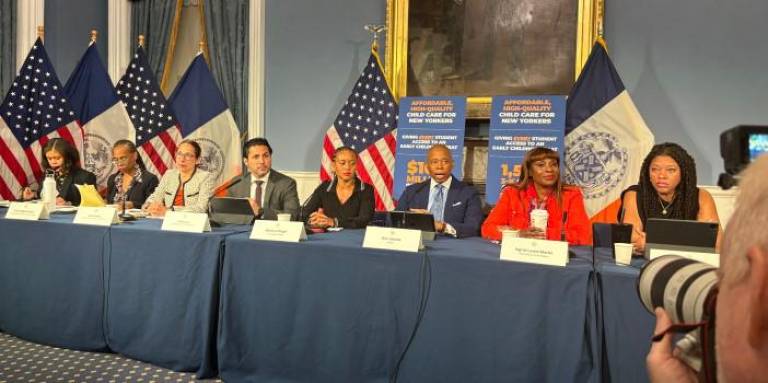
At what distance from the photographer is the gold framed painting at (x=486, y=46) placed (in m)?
4.00

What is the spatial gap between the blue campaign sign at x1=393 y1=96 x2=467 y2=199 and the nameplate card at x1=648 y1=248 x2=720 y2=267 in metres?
2.36

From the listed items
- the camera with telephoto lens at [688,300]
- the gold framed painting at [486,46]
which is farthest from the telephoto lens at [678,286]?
the gold framed painting at [486,46]

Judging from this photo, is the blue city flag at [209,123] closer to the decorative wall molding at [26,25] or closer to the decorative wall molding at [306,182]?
the decorative wall molding at [306,182]

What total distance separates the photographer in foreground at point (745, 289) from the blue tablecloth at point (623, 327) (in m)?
1.28

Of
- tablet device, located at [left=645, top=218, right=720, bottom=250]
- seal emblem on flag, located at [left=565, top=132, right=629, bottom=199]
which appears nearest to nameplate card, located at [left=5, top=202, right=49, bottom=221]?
tablet device, located at [left=645, top=218, right=720, bottom=250]

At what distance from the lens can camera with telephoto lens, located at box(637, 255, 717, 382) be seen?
528mm

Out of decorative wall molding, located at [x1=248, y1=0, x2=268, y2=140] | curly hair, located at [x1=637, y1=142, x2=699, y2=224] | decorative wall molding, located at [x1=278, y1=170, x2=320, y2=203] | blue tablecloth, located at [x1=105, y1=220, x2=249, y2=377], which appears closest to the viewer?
blue tablecloth, located at [x1=105, y1=220, x2=249, y2=377]

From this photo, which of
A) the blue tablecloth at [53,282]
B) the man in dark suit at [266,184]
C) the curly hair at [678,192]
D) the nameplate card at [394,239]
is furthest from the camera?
the man in dark suit at [266,184]

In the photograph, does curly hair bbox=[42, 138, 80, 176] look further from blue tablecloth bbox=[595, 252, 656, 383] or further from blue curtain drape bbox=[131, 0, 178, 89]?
blue tablecloth bbox=[595, 252, 656, 383]

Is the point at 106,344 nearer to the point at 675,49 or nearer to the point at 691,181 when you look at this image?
the point at 691,181

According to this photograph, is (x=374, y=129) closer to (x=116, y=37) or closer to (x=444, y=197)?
(x=444, y=197)

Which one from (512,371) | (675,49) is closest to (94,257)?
(512,371)

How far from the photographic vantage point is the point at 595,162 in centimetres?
390

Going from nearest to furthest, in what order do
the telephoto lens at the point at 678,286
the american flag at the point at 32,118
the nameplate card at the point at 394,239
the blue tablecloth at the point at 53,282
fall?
the telephoto lens at the point at 678,286 → the nameplate card at the point at 394,239 → the blue tablecloth at the point at 53,282 → the american flag at the point at 32,118
